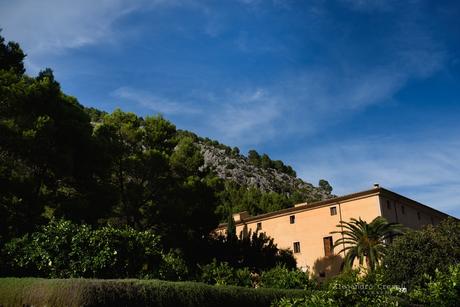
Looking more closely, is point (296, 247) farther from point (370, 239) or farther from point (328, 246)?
point (370, 239)

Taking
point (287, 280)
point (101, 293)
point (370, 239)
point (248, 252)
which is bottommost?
point (287, 280)

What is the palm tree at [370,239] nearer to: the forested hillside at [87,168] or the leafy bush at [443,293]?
the forested hillside at [87,168]

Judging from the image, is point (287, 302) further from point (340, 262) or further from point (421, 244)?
point (340, 262)

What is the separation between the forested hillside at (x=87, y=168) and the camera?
2025cm

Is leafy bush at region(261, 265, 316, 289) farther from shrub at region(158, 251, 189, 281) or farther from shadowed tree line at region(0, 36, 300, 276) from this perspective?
shadowed tree line at region(0, 36, 300, 276)

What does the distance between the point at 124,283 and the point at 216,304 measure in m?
3.98

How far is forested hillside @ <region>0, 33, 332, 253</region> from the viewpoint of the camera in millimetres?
20250

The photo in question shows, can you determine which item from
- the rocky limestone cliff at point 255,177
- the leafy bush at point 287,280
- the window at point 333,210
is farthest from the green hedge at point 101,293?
the rocky limestone cliff at point 255,177

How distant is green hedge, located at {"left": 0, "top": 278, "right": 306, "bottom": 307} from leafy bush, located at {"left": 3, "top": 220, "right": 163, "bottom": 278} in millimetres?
4353

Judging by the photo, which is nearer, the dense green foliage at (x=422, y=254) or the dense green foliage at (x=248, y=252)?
the dense green foliage at (x=422, y=254)

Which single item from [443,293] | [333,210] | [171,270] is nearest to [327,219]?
[333,210]

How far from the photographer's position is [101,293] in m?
11.3

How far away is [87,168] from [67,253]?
7.05 m

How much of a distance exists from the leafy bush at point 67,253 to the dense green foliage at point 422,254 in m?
13.8
